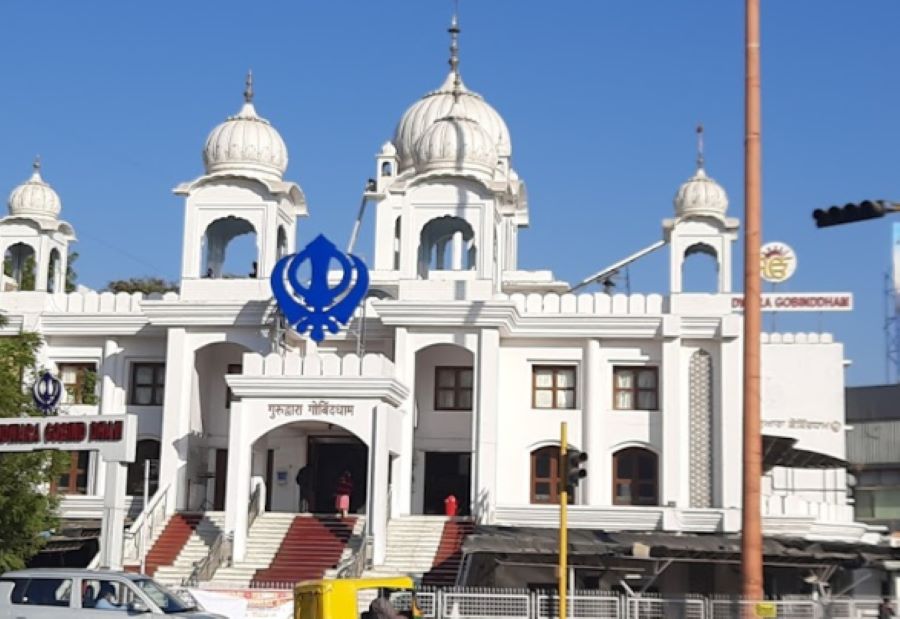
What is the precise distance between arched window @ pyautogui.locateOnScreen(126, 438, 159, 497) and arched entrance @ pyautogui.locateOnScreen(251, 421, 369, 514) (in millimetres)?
3061

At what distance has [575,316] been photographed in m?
37.3

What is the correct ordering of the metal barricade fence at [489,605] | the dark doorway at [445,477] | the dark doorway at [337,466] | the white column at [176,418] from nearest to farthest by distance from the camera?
the metal barricade fence at [489,605]
the white column at [176,418]
the dark doorway at [445,477]
the dark doorway at [337,466]

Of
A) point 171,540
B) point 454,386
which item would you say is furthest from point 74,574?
point 454,386

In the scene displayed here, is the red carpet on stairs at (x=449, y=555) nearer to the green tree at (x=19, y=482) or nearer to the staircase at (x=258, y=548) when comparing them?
the staircase at (x=258, y=548)

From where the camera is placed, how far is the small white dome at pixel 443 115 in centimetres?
4644

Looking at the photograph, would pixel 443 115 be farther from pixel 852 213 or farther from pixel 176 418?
pixel 852 213

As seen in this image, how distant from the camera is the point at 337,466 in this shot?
38812 mm

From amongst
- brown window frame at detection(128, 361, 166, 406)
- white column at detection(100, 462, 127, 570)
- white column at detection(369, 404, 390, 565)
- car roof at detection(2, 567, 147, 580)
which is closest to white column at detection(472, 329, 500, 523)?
white column at detection(369, 404, 390, 565)

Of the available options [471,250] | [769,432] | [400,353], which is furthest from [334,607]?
[769,432]

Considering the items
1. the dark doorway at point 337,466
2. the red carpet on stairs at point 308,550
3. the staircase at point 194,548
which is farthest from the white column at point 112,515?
the dark doorway at point 337,466

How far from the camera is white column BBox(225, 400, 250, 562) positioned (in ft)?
110

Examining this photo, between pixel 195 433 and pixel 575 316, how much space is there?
400 inches

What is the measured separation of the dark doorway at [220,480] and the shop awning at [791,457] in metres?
14.4

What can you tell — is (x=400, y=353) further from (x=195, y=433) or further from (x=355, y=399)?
(x=195, y=433)
